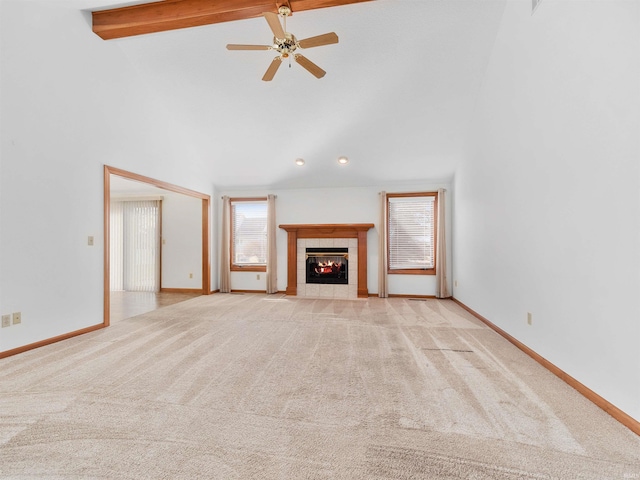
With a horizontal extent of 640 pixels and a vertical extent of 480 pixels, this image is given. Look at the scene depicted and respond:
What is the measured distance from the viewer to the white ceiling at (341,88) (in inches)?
131

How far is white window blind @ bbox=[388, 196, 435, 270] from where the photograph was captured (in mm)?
6074

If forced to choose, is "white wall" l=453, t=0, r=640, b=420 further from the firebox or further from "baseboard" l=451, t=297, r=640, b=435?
Answer: the firebox

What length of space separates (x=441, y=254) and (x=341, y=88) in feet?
12.1

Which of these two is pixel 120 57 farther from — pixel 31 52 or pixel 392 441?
pixel 392 441

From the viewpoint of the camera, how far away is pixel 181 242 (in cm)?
682

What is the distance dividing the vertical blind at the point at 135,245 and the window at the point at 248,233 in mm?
1940

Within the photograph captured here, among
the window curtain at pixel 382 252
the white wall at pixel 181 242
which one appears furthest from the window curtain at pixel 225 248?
the window curtain at pixel 382 252

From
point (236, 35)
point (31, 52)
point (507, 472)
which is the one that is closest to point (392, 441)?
point (507, 472)

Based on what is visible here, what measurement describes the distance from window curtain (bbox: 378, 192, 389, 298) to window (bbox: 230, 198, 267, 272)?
2.60 meters

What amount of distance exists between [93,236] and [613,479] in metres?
4.92

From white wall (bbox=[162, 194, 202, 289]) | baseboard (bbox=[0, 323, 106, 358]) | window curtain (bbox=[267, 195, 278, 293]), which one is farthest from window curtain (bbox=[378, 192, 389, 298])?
baseboard (bbox=[0, 323, 106, 358])

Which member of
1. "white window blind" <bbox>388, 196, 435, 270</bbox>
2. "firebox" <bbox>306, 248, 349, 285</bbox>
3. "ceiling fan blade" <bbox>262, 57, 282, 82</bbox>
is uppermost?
"ceiling fan blade" <bbox>262, 57, 282, 82</bbox>

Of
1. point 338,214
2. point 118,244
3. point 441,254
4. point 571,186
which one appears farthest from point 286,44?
point 118,244

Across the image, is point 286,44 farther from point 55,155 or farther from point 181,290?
point 181,290
